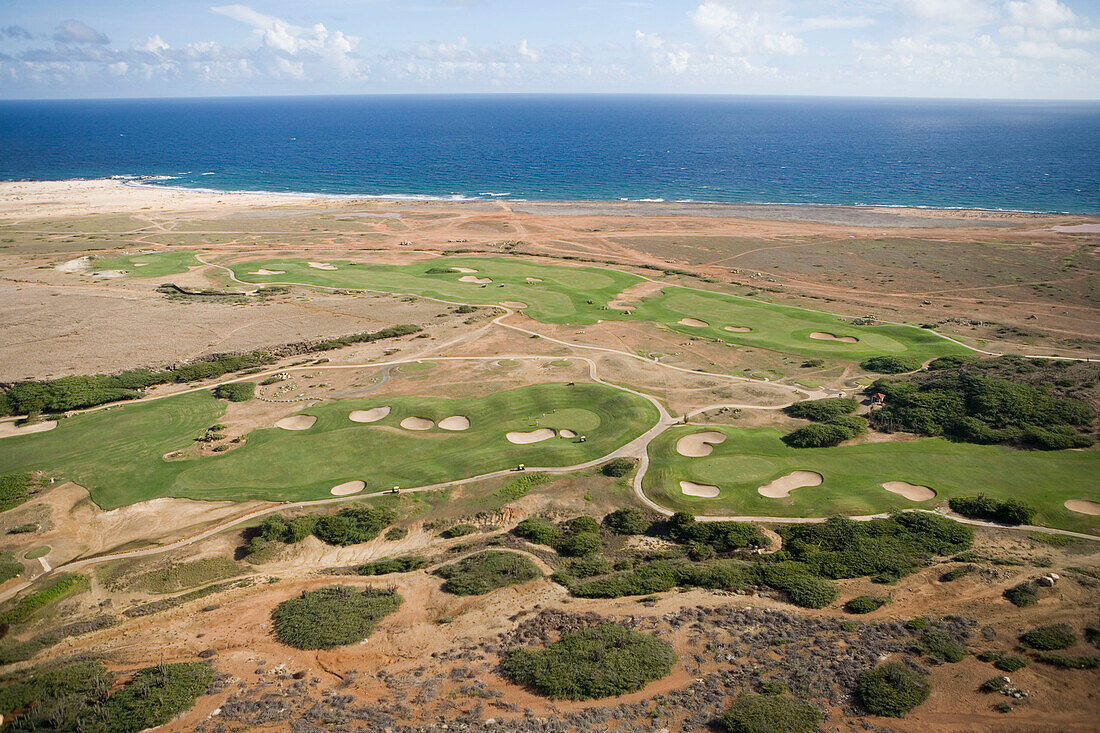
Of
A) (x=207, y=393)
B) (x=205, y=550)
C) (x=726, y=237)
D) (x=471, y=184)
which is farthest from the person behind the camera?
(x=471, y=184)

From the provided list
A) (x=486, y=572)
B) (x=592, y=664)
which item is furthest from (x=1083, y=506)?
(x=486, y=572)

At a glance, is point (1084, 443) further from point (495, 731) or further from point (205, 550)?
point (205, 550)

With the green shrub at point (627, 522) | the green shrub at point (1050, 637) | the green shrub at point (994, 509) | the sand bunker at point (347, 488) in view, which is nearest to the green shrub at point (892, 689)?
the green shrub at point (1050, 637)

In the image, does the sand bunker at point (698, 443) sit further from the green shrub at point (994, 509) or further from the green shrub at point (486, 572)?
the green shrub at point (486, 572)

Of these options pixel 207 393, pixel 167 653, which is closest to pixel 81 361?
pixel 207 393

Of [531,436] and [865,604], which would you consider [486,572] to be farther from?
[865,604]

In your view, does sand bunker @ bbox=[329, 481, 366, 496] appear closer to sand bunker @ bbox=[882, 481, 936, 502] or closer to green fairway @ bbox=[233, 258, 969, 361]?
sand bunker @ bbox=[882, 481, 936, 502]
